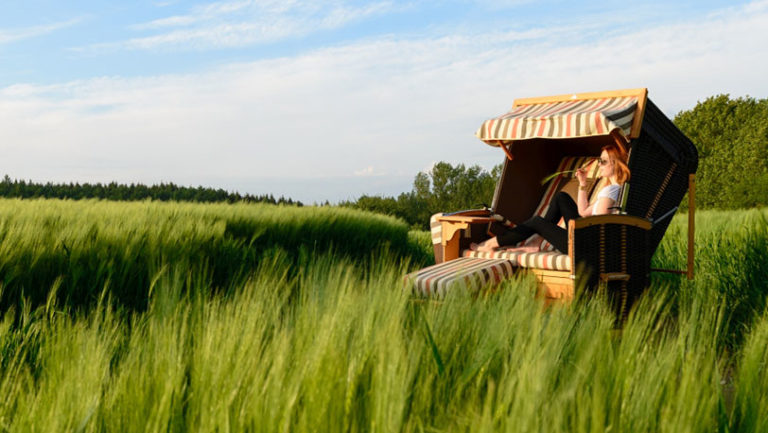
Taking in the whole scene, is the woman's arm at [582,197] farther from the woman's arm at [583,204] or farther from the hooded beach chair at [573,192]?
the hooded beach chair at [573,192]

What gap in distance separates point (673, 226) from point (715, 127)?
1789 cm

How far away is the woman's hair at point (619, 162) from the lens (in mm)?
5027

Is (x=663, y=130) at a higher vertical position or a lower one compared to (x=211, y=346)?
higher

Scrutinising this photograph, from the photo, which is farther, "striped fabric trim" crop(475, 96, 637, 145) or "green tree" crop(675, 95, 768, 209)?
"green tree" crop(675, 95, 768, 209)

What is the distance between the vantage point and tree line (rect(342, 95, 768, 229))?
66.4ft

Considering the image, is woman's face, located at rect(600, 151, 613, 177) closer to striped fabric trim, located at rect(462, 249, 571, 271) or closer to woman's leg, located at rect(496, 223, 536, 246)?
woman's leg, located at rect(496, 223, 536, 246)

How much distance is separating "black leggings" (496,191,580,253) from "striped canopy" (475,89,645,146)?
2.14ft

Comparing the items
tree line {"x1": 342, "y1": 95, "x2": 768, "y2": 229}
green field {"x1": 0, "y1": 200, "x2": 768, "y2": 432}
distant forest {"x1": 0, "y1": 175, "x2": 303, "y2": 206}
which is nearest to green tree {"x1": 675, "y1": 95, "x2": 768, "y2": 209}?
tree line {"x1": 342, "y1": 95, "x2": 768, "y2": 229}

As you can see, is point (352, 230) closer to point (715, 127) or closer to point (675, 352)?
point (675, 352)

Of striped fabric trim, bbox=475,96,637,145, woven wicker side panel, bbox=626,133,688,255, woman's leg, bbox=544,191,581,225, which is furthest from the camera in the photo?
woman's leg, bbox=544,191,581,225

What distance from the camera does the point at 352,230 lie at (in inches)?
328

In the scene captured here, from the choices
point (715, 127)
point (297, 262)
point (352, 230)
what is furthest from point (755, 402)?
point (715, 127)

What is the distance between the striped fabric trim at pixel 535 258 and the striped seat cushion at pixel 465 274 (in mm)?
69

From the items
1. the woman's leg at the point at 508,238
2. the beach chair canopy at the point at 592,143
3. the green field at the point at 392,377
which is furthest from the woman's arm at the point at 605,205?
the green field at the point at 392,377
